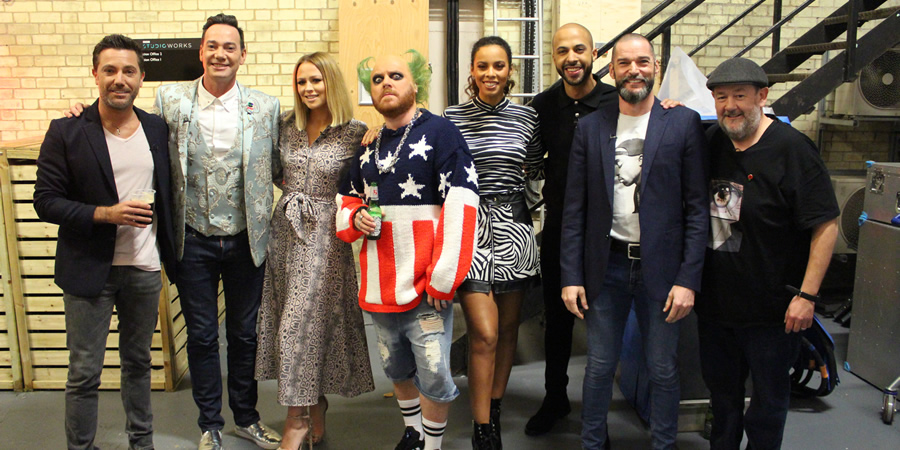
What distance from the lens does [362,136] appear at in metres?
2.63

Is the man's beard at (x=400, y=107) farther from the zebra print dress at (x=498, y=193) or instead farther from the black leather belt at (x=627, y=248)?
the black leather belt at (x=627, y=248)

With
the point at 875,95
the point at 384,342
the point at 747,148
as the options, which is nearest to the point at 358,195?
the point at 384,342

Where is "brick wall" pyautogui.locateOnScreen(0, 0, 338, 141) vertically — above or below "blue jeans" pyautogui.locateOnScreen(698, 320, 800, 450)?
above

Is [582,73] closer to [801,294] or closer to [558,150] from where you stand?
[558,150]

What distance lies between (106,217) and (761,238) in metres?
2.23

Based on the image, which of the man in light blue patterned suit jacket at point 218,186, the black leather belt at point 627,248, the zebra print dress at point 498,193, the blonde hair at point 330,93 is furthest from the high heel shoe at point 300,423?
the black leather belt at point 627,248

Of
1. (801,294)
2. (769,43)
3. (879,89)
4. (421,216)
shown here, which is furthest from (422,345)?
(769,43)

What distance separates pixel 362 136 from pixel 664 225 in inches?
47.3

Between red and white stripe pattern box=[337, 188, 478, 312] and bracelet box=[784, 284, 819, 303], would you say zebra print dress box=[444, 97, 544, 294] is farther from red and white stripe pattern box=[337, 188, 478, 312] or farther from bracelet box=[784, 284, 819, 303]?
bracelet box=[784, 284, 819, 303]

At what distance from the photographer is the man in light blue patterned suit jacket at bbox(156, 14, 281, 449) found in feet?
8.39

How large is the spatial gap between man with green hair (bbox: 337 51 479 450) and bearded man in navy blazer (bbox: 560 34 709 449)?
424 millimetres

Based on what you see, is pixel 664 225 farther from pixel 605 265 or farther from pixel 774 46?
pixel 774 46

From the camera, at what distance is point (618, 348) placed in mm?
2473

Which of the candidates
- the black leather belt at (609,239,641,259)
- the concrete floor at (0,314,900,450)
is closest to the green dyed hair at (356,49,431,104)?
the black leather belt at (609,239,641,259)
